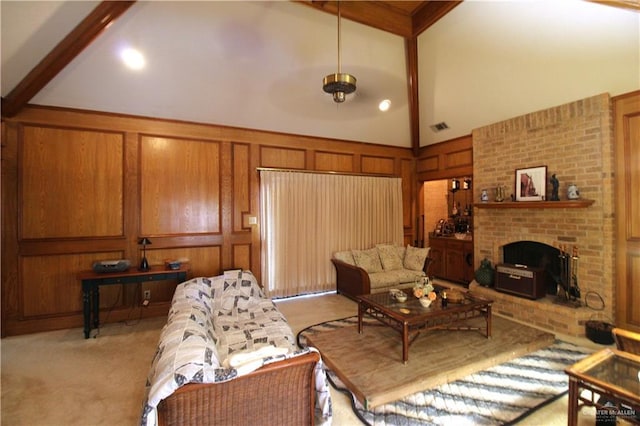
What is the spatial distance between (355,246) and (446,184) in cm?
311

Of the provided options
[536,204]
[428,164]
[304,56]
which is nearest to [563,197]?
[536,204]

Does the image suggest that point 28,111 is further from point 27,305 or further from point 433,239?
point 433,239

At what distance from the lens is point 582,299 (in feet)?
11.7

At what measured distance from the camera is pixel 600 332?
305 centimetres

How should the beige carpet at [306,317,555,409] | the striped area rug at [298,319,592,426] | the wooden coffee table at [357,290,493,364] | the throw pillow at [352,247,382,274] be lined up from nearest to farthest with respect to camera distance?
1. the striped area rug at [298,319,592,426]
2. the beige carpet at [306,317,555,409]
3. the wooden coffee table at [357,290,493,364]
4. the throw pillow at [352,247,382,274]

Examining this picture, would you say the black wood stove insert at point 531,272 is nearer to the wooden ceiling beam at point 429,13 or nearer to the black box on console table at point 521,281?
the black box on console table at point 521,281

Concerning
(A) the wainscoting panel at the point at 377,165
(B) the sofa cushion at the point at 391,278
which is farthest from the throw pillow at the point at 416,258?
(A) the wainscoting panel at the point at 377,165

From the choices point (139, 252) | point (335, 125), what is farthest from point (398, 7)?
point (139, 252)

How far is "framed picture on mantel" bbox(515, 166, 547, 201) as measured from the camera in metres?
3.97

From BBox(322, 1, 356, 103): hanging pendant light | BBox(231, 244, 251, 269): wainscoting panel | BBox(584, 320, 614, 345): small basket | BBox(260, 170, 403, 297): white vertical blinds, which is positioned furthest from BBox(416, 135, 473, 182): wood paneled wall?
BBox(231, 244, 251, 269): wainscoting panel

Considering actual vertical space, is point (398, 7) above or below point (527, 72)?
above

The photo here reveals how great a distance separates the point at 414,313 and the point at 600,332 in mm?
2176

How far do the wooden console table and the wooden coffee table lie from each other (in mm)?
2488

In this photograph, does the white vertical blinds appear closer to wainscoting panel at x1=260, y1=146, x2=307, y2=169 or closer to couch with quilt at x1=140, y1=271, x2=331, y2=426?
wainscoting panel at x1=260, y1=146, x2=307, y2=169
